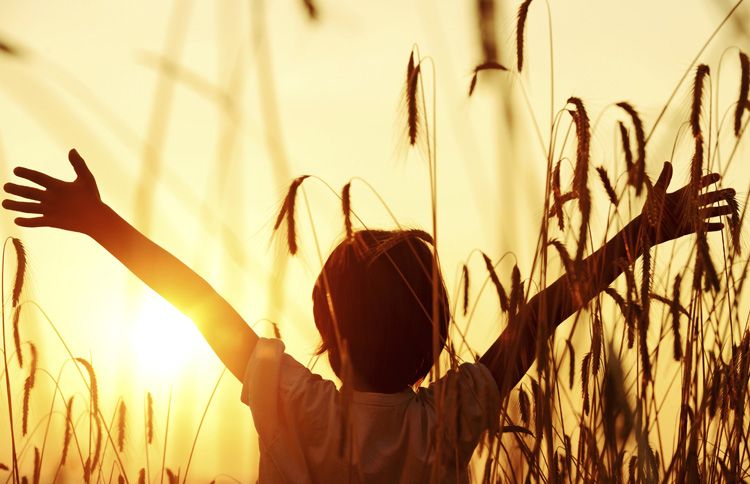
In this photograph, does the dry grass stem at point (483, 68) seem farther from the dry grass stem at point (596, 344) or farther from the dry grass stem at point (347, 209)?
the dry grass stem at point (596, 344)

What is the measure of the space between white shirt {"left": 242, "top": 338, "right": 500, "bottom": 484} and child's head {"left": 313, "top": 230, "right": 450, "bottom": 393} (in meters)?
0.06

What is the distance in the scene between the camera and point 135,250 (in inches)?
69.0

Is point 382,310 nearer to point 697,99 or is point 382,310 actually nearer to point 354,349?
point 354,349

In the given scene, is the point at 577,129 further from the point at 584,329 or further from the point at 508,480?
the point at 508,480

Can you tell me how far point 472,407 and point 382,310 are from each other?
260 millimetres

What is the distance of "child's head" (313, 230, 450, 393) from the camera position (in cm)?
→ 177

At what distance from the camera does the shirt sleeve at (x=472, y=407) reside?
5.39 ft

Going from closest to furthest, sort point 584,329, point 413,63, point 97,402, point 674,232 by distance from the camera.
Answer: point 413,63, point 584,329, point 674,232, point 97,402

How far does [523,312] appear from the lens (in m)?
1.56

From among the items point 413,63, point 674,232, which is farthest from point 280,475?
point 674,232

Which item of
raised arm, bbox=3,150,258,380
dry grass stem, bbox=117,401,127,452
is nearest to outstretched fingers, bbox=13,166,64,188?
raised arm, bbox=3,150,258,380

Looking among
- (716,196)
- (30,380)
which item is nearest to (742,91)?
(716,196)

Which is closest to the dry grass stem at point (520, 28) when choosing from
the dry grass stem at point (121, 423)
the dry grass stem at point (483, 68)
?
the dry grass stem at point (483, 68)

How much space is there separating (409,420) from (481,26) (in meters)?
0.78
